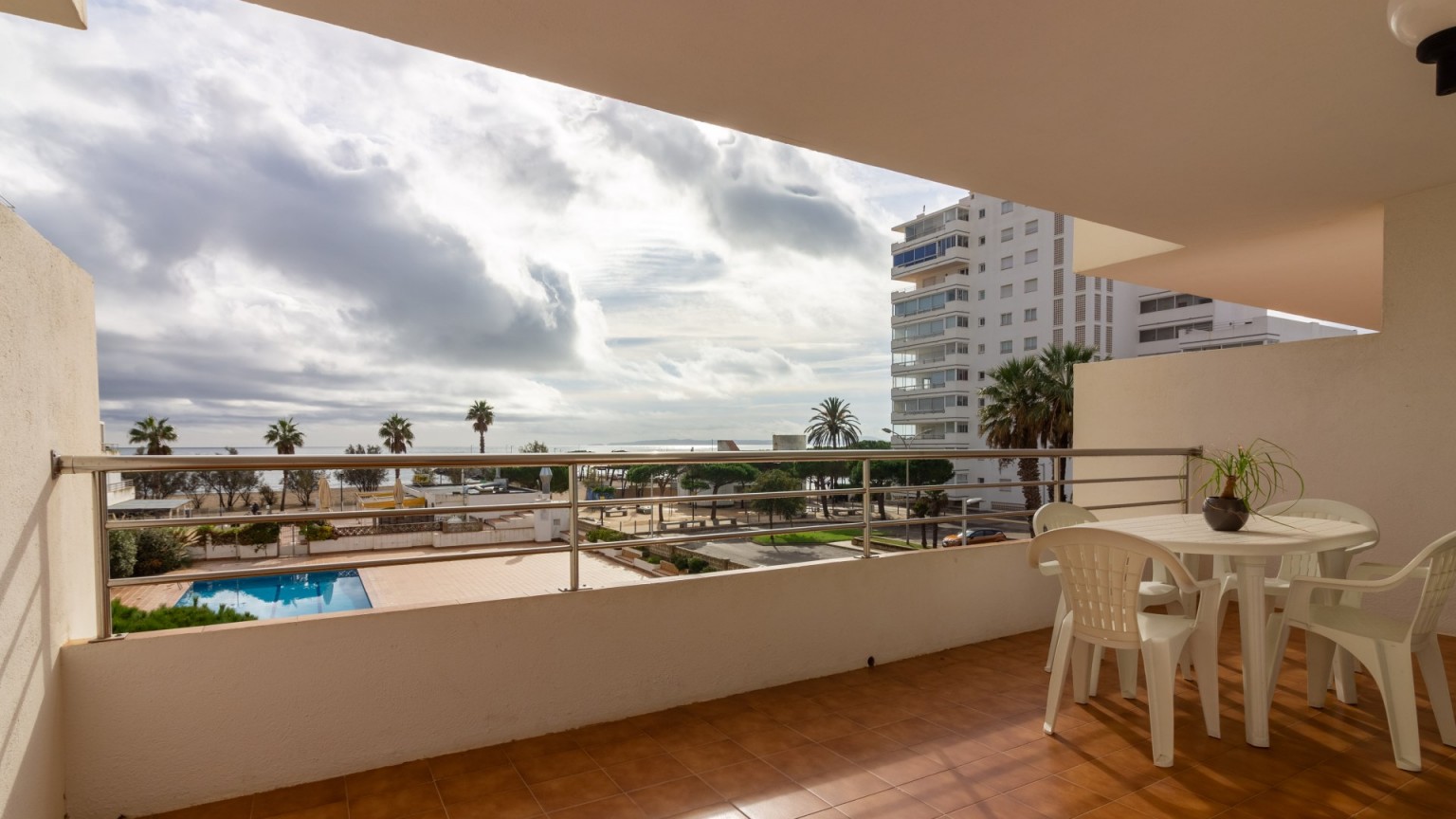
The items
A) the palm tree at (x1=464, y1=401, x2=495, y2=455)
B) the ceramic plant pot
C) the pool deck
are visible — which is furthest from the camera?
the palm tree at (x1=464, y1=401, x2=495, y2=455)

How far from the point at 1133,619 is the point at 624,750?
190 centimetres

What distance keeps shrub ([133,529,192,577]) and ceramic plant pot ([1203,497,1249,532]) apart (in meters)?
16.0

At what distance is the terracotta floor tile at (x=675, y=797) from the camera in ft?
7.11

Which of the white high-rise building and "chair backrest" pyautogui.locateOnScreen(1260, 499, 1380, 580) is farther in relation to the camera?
the white high-rise building

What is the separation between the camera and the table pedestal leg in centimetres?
255

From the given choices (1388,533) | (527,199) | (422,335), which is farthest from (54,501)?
(422,335)

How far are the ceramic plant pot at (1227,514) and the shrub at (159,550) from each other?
1601 centimetres

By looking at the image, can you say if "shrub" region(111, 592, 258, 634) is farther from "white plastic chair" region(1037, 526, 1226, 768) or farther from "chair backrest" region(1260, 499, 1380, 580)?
"chair backrest" region(1260, 499, 1380, 580)

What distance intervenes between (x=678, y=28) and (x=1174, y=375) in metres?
4.91

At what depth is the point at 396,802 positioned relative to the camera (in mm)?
2195

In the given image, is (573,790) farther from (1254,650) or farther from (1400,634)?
(1400,634)

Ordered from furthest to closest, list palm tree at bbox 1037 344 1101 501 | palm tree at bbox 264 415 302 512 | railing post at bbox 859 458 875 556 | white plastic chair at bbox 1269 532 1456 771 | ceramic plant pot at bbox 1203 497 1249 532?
palm tree at bbox 264 415 302 512 < palm tree at bbox 1037 344 1101 501 < railing post at bbox 859 458 875 556 < ceramic plant pot at bbox 1203 497 1249 532 < white plastic chair at bbox 1269 532 1456 771

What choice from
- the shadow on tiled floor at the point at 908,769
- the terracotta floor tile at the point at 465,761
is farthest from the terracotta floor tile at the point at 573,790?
the terracotta floor tile at the point at 465,761

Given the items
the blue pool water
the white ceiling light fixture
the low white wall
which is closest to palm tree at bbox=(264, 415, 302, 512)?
the blue pool water
